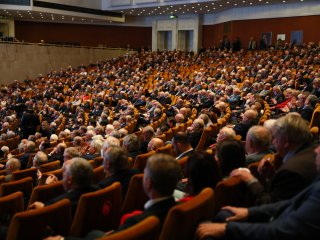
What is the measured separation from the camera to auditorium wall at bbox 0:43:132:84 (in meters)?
12.1

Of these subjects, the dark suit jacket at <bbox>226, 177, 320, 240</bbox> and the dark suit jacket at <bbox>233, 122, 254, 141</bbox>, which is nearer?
the dark suit jacket at <bbox>226, 177, 320, 240</bbox>

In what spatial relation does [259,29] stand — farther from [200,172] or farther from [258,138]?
[200,172]

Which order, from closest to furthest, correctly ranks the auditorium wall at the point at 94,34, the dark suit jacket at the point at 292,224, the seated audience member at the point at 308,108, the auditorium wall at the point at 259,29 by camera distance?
the dark suit jacket at the point at 292,224, the seated audience member at the point at 308,108, the auditorium wall at the point at 259,29, the auditorium wall at the point at 94,34

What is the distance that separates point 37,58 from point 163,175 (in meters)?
12.9

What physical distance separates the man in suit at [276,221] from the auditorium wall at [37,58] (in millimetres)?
12147

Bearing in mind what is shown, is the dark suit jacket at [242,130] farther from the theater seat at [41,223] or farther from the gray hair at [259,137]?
the theater seat at [41,223]

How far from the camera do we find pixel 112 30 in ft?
53.3

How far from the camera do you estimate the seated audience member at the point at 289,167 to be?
114 cm

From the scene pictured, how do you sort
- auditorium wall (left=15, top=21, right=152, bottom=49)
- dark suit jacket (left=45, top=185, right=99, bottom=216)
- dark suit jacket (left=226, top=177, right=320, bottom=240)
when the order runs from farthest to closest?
auditorium wall (left=15, top=21, right=152, bottom=49) < dark suit jacket (left=45, top=185, right=99, bottom=216) < dark suit jacket (left=226, top=177, right=320, bottom=240)

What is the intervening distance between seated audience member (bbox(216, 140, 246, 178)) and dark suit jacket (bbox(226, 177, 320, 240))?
0.37 meters

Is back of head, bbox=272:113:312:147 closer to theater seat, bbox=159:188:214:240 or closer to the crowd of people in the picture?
the crowd of people

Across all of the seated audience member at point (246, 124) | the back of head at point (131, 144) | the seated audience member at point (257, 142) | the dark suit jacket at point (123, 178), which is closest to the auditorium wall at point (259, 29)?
the seated audience member at point (246, 124)

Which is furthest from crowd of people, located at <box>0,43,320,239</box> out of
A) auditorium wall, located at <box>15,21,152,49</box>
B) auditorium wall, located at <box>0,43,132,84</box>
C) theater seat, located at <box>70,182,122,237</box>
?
auditorium wall, located at <box>15,21,152,49</box>

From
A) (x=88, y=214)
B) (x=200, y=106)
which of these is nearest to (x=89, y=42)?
(x=200, y=106)
